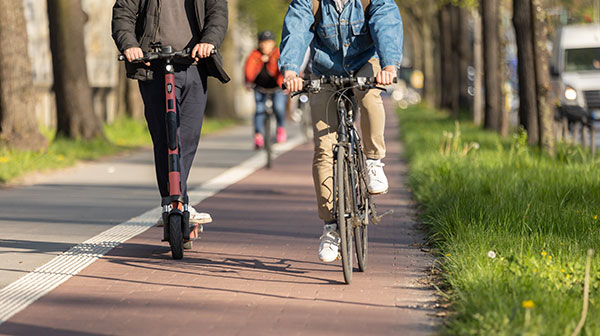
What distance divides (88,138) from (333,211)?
465 inches

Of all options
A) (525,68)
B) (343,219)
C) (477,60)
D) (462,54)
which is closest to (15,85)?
Result: (525,68)

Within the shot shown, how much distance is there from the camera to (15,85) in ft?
49.0

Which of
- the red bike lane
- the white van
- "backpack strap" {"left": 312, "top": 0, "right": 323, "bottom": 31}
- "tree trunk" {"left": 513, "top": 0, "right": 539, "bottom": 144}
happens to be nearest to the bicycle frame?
"backpack strap" {"left": 312, "top": 0, "right": 323, "bottom": 31}

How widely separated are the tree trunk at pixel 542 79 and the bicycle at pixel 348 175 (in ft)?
22.0

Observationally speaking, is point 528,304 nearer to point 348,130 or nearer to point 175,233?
point 348,130

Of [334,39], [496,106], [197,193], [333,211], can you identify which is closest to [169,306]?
[333,211]

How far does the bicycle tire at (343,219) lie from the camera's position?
5.97m

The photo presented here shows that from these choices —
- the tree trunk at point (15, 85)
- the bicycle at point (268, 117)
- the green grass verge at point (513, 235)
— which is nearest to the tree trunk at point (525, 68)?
the green grass verge at point (513, 235)

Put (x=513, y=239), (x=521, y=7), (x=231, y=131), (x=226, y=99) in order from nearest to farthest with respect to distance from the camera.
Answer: (x=513, y=239)
(x=521, y=7)
(x=231, y=131)
(x=226, y=99)

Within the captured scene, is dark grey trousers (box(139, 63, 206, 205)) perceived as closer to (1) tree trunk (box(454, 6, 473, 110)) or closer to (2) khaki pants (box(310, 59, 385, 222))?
(2) khaki pants (box(310, 59, 385, 222))

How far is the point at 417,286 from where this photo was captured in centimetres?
603

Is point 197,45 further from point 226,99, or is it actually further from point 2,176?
point 226,99

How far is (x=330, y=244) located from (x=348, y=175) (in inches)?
16.9

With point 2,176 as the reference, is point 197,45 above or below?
above
